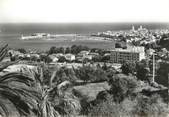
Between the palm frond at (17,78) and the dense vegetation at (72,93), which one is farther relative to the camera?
the palm frond at (17,78)

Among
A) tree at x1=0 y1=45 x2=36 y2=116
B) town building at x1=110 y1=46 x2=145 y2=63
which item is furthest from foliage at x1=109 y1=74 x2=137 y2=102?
tree at x1=0 y1=45 x2=36 y2=116

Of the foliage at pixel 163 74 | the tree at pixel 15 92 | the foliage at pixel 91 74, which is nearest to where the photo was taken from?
the foliage at pixel 163 74

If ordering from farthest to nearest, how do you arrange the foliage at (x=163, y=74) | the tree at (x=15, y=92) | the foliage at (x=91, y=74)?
the tree at (x=15, y=92) < the foliage at (x=91, y=74) < the foliage at (x=163, y=74)

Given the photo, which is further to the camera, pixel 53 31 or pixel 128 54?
pixel 53 31

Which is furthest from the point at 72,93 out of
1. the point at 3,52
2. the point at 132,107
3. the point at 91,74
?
the point at 3,52

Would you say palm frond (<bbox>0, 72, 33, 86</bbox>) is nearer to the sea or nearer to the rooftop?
the sea

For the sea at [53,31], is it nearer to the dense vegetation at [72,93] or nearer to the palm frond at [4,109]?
the dense vegetation at [72,93]

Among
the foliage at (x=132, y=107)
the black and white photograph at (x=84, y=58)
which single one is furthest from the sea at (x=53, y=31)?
the foliage at (x=132, y=107)

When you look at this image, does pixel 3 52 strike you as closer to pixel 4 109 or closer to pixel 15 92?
pixel 15 92
